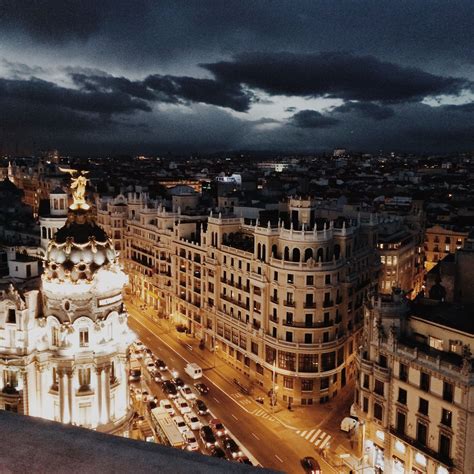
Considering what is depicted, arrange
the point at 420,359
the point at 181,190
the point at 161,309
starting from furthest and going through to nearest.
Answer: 1. the point at 181,190
2. the point at 161,309
3. the point at 420,359

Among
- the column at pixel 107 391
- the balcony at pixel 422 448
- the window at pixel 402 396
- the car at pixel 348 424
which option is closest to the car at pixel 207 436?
the column at pixel 107 391

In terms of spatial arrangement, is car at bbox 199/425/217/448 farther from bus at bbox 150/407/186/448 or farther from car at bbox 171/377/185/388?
car at bbox 171/377/185/388

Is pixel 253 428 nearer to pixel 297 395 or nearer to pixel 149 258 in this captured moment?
pixel 297 395

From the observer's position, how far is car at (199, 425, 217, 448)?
60719 millimetres

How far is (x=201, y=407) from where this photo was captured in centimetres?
6981

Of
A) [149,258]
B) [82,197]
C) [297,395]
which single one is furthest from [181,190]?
[82,197]

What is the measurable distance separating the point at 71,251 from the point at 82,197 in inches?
222

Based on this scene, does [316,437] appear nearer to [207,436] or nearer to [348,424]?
[348,424]

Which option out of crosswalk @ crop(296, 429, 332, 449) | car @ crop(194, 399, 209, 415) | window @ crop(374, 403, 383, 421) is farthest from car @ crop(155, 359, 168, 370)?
window @ crop(374, 403, 383, 421)

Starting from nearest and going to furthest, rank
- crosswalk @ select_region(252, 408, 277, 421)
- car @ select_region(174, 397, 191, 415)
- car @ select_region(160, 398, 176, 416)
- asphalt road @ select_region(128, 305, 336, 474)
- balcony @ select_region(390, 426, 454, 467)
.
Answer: balcony @ select_region(390, 426, 454, 467), asphalt road @ select_region(128, 305, 336, 474), car @ select_region(160, 398, 176, 416), crosswalk @ select_region(252, 408, 277, 421), car @ select_region(174, 397, 191, 415)

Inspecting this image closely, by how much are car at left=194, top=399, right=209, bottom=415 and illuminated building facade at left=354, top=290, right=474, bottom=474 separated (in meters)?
21.0

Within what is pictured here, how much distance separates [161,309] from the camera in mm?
109875

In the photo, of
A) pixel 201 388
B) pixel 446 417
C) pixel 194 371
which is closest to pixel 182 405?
pixel 201 388

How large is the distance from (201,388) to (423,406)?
3510cm
